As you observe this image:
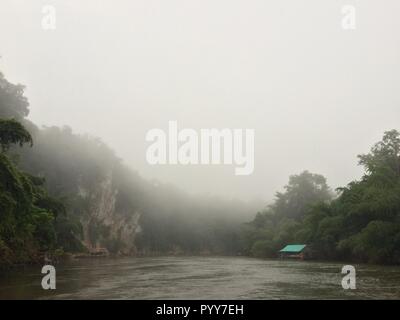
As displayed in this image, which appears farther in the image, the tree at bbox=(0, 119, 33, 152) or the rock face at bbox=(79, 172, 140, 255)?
the rock face at bbox=(79, 172, 140, 255)

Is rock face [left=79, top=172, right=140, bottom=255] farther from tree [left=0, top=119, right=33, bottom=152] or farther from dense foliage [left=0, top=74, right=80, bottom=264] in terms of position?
tree [left=0, top=119, right=33, bottom=152]

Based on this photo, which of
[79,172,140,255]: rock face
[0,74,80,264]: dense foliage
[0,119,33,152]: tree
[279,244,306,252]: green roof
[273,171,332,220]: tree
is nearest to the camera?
[0,74,80,264]: dense foliage

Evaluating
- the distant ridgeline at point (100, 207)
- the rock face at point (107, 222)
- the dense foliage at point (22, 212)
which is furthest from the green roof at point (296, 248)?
the rock face at point (107, 222)

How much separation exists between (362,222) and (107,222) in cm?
8444

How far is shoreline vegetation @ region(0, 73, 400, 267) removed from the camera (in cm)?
3253


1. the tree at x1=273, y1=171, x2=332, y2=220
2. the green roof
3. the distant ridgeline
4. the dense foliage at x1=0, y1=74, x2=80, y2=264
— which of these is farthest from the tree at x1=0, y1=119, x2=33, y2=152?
the tree at x1=273, y1=171, x2=332, y2=220

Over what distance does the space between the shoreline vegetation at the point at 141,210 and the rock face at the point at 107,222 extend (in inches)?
11.4

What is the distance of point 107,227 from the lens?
119375 mm

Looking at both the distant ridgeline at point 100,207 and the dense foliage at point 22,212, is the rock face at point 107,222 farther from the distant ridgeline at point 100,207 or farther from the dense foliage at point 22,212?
the dense foliage at point 22,212

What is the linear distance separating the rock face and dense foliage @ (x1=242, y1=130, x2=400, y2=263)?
4818 cm

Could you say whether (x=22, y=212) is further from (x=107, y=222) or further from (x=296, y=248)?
(x=107, y=222)

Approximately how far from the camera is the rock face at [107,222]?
112 metres
